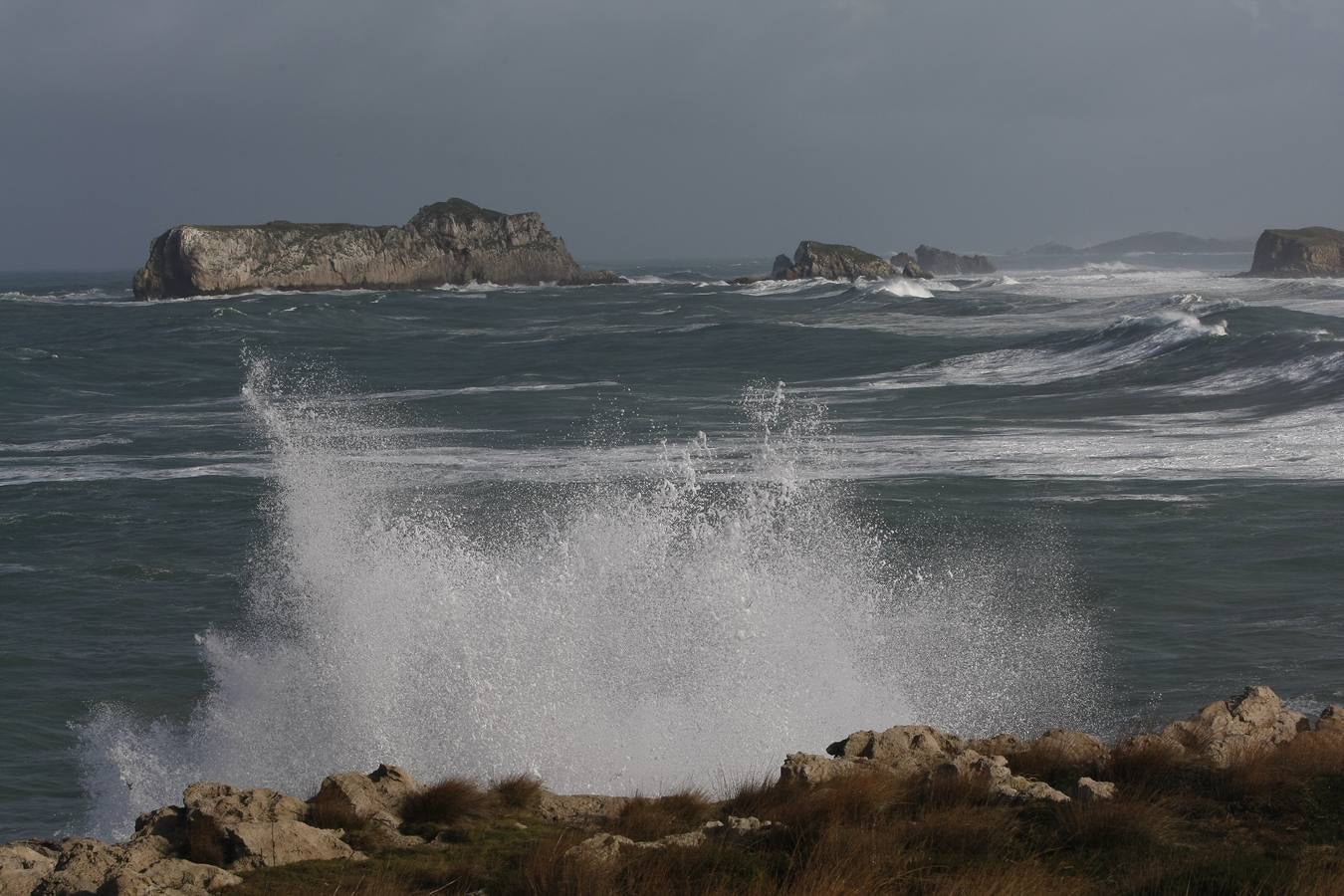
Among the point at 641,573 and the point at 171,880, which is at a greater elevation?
the point at 171,880

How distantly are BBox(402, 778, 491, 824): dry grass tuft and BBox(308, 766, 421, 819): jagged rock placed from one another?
0.08 metres

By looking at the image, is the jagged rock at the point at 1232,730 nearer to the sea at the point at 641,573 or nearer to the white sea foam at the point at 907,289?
the sea at the point at 641,573

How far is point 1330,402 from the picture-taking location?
28984 mm

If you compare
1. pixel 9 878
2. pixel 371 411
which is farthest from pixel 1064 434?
pixel 9 878

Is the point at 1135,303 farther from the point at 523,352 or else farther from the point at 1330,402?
the point at 1330,402

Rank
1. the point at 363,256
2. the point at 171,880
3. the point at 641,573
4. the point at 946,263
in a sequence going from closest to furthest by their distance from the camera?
the point at 171,880
the point at 641,573
the point at 363,256
the point at 946,263

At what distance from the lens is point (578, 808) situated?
821cm

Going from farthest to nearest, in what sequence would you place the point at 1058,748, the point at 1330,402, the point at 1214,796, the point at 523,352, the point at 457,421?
the point at 523,352 → the point at 457,421 → the point at 1330,402 → the point at 1058,748 → the point at 1214,796

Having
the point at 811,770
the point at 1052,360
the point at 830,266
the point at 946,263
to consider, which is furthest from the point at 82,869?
the point at 946,263

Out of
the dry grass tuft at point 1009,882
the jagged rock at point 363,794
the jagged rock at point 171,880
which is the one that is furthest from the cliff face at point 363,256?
the dry grass tuft at point 1009,882

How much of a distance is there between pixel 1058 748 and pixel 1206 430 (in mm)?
20196

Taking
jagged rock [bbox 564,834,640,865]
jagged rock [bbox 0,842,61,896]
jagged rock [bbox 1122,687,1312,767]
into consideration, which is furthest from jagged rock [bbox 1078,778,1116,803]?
jagged rock [bbox 0,842,61,896]

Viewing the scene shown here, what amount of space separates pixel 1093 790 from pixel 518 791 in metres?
3.35

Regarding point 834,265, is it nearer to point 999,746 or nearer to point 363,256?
point 363,256
